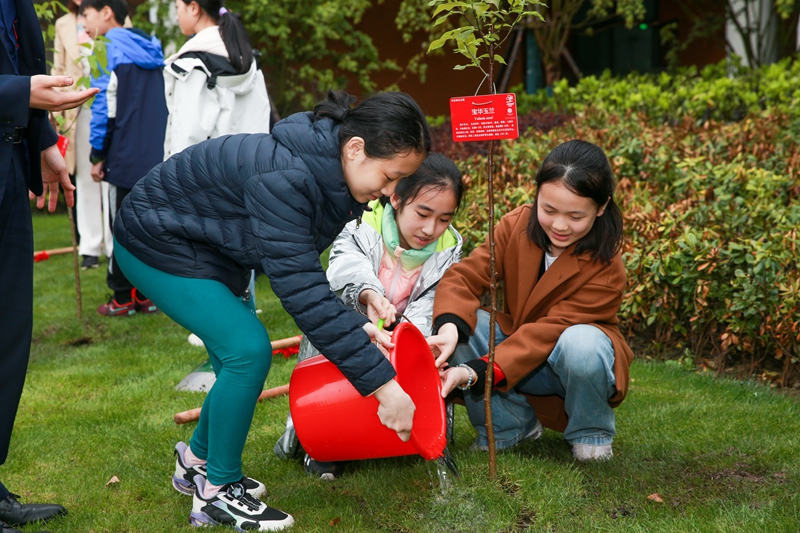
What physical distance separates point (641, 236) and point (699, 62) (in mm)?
9108

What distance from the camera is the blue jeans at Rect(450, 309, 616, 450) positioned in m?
2.67

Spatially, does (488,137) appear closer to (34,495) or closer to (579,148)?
(579,148)

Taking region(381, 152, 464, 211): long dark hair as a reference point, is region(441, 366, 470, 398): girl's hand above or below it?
below

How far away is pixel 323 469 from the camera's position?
2.79 metres

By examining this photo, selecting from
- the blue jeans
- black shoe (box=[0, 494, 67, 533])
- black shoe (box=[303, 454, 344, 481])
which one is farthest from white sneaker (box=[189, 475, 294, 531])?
the blue jeans

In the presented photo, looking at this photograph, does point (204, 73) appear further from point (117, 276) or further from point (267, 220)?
point (267, 220)

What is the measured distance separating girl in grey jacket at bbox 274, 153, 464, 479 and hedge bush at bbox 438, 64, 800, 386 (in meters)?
1.43

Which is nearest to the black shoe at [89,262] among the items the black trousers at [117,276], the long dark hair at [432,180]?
the black trousers at [117,276]

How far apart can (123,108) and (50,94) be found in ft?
10.9

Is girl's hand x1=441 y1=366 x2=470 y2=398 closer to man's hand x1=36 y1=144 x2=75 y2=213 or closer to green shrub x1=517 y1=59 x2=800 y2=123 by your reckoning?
man's hand x1=36 y1=144 x2=75 y2=213

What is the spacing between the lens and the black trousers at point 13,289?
2318 millimetres

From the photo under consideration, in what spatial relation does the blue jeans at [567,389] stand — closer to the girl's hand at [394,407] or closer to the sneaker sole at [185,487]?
the girl's hand at [394,407]

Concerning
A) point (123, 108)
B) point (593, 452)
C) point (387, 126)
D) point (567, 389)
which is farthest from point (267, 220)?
point (123, 108)

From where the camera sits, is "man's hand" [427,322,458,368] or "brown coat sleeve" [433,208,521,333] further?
"brown coat sleeve" [433,208,521,333]
